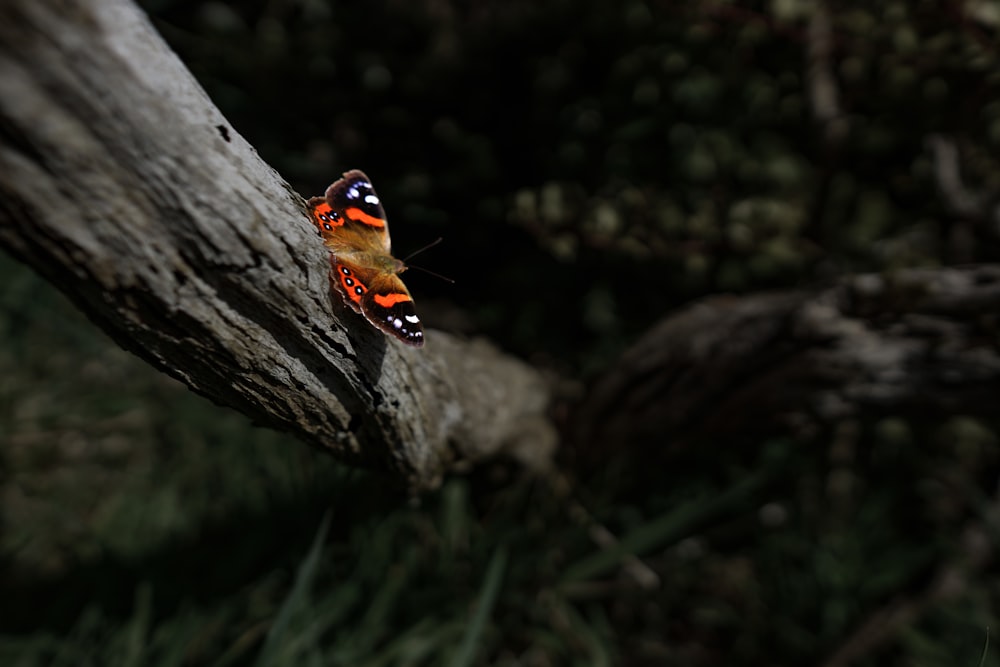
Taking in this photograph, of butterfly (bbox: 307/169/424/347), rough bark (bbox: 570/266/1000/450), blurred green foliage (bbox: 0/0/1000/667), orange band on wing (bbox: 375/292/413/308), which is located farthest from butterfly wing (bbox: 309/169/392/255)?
rough bark (bbox: 570/266/1000/450)

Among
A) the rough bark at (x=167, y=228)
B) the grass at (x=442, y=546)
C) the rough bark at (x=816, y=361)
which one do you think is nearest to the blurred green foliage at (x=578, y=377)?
the grass at (x=442, y=546)

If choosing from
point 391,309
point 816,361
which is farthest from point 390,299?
point 816,361

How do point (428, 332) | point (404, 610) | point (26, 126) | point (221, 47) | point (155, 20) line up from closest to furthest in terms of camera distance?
point (26, 126) → point (428, 332) → point (404, 610) → point (155, 20) → point (221, 47)

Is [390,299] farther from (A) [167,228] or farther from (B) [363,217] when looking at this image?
(A) [167,228]

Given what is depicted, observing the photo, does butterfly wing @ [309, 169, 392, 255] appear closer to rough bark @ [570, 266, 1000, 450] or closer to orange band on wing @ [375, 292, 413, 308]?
orange band on wing @ [375, 292, 413, 308]

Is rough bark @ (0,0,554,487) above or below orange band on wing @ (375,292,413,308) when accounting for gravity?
above

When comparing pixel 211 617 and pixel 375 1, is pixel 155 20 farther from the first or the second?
pixel 211 617

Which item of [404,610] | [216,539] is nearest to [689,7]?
[404,610]
